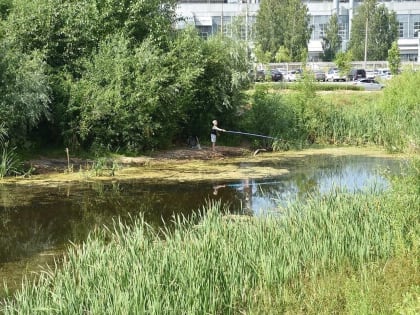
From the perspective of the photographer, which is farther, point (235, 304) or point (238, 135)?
point (238, 135)

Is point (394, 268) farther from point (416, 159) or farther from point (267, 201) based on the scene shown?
point (267, 201)

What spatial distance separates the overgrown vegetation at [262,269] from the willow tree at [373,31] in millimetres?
61839

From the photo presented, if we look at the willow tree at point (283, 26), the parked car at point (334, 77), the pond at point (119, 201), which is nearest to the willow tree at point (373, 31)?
the willow tree at point (283, 26)

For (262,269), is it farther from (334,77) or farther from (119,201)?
(334,77)

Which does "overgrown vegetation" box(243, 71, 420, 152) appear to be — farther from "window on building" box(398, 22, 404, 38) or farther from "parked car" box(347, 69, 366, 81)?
"window on building" box(398, 22, 404, 38)

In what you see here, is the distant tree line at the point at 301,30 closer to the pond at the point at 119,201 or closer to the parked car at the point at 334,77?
the parked car at the point at 334,77

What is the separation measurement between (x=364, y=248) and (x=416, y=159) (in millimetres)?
1818

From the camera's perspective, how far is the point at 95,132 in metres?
22.7

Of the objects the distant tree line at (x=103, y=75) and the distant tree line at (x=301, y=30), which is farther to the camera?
the distant tree line at (x=301, y=30)

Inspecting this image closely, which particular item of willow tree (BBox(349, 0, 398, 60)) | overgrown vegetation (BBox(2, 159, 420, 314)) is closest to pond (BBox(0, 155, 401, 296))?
overgrown vegetation (BBox(2, 159, 420, 314))

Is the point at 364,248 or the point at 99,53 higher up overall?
the point at 99,53

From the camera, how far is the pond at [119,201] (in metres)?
11.7

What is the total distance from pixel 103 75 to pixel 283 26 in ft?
150

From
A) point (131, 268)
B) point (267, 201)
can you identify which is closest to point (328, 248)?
point (131, 268)
